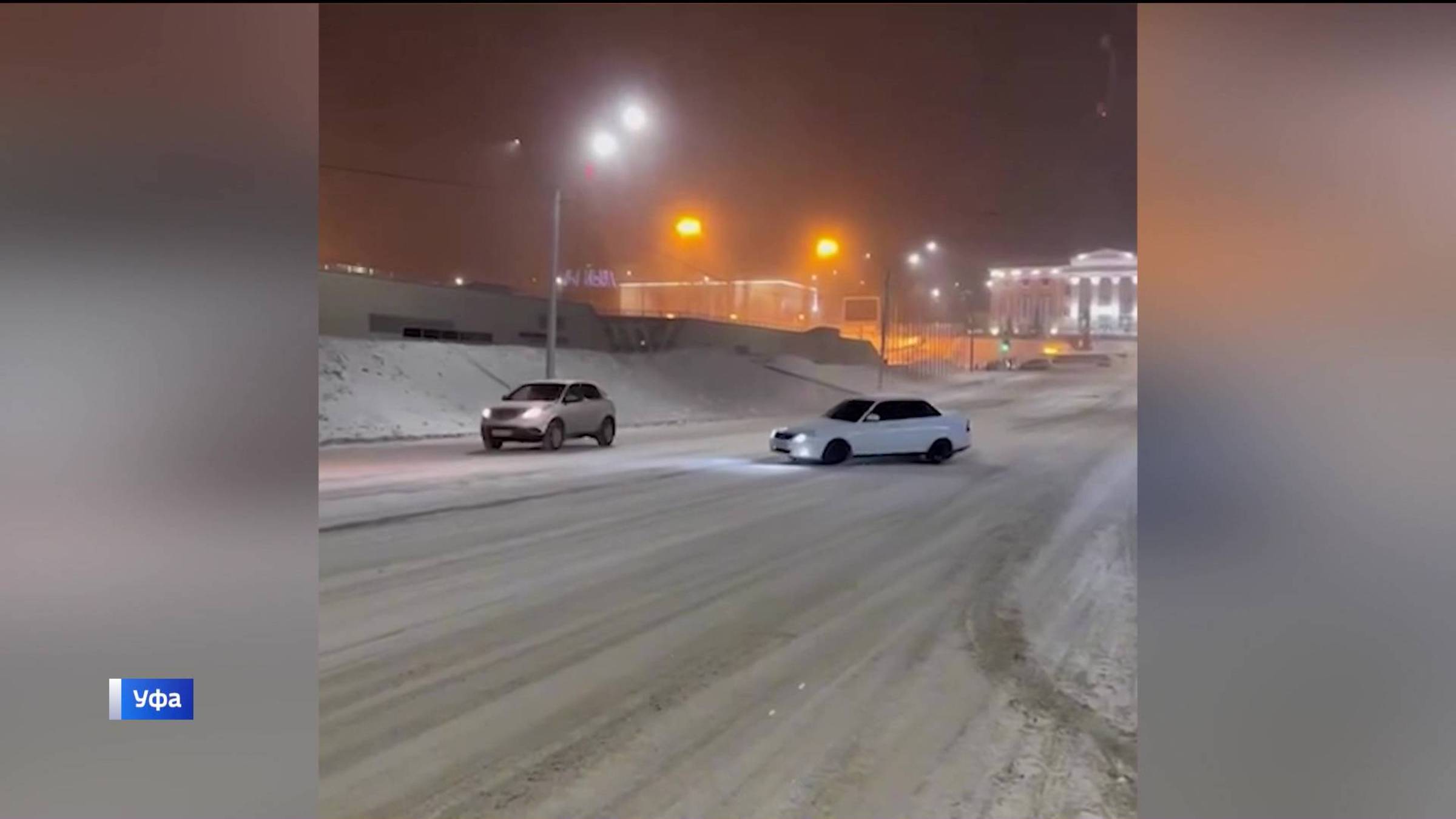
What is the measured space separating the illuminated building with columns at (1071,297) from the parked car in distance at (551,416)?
139cm

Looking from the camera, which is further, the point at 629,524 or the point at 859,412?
the point at 629,524

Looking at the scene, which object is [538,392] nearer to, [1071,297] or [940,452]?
[940,452]

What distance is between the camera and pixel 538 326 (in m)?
2.93

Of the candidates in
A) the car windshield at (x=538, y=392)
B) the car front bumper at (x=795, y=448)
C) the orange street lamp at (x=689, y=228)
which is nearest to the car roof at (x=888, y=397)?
the car front bumper at (x=795, y=448)

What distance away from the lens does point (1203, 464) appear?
2.11m

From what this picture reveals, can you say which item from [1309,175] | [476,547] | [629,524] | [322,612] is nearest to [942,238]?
[1309,175]

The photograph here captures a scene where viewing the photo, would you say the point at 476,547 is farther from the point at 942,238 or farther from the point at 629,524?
the point at 942,238

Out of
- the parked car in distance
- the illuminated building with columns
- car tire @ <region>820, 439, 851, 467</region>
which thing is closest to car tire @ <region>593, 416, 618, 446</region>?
the parked car in distance

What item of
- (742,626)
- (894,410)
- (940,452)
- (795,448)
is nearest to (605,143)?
(795,448)

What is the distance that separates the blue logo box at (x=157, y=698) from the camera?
233 cm

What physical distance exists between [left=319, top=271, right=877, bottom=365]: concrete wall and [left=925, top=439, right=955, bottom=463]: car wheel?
1.19 feet

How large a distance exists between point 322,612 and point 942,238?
2.20 m

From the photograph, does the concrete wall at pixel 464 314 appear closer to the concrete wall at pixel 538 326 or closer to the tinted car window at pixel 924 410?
the concrete wall at pixel 538 326

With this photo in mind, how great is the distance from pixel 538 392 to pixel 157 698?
1424 mm
